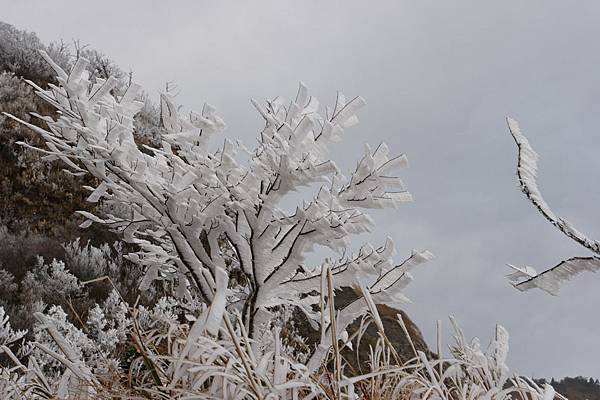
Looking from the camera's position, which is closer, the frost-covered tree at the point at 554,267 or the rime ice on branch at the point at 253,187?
the frost-covered tree at the point at 554,267

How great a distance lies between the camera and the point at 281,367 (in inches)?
50.9

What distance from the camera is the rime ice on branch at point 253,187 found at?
2.64 m

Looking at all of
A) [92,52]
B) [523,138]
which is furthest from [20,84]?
[523,138]

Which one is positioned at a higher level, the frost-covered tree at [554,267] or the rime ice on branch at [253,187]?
the rime ice on branch at [253,187]

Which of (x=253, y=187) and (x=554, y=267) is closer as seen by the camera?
(x=554, y=267)

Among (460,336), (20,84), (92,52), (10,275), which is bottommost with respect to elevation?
(10,275)

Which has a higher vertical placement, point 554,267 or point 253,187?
point 253,187

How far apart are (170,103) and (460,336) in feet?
5.80

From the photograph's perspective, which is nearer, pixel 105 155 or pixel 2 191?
pixel 105 155

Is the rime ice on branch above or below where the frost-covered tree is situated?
above

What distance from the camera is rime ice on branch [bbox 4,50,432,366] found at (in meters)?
2.64

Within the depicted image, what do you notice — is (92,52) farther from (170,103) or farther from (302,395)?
(302,395)

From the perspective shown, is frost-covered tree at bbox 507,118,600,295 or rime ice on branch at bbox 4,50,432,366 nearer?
frost-covered tree at bbox 507,118,600,295

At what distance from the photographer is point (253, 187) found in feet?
8.80
